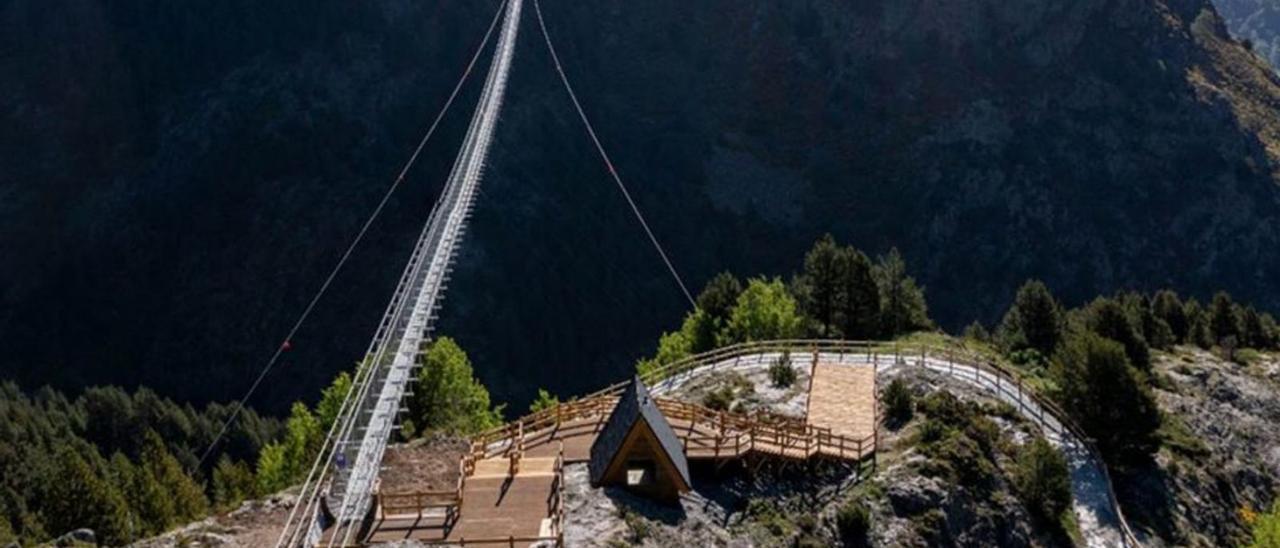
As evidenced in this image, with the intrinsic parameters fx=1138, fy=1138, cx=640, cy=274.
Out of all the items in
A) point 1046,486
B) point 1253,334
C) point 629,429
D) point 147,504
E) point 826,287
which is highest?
point 826,287

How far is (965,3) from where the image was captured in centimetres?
14212

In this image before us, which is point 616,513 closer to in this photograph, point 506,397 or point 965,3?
point 506,397

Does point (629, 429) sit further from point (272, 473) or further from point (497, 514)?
point (272, 473)

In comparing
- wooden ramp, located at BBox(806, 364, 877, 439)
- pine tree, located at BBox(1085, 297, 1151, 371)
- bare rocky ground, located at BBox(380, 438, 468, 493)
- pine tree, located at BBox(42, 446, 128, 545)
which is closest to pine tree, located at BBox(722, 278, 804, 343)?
wooden ramp, located at BBox(806, 364, 877, 439)

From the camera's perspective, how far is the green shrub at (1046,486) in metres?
43.7

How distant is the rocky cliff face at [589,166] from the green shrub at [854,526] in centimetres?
7658

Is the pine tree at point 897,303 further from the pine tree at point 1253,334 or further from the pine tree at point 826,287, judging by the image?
the pine tree at point 1253,334

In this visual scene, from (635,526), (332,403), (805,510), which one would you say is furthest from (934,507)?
(332,403)

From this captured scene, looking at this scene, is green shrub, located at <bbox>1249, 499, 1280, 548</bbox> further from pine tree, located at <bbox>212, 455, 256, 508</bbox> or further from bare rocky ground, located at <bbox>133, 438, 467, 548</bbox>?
pine tree, located at <bbox>212, 455, 256, 508</bbox>

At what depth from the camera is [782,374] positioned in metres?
50.7

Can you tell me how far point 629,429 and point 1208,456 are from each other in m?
30.7

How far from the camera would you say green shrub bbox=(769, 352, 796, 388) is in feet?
165

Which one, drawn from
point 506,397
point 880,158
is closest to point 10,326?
point 506,397

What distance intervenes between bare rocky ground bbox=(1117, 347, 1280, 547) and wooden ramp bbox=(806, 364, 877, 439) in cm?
1133
